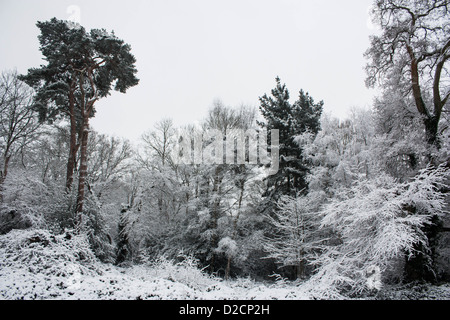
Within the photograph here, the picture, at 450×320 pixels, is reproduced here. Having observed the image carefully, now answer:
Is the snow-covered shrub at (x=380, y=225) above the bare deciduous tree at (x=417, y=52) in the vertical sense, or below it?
below

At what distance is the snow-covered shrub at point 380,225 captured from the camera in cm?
616

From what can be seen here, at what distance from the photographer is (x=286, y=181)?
1514 centimetres

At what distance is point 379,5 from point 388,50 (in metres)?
1.90

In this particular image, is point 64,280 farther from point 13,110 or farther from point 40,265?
point 13,110

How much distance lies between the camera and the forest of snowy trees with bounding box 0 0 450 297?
7191 mm

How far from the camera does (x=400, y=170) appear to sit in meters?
8.63

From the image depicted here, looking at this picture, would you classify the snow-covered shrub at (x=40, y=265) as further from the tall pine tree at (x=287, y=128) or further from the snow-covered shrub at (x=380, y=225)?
the tall pine tree at (x=287, y=128)

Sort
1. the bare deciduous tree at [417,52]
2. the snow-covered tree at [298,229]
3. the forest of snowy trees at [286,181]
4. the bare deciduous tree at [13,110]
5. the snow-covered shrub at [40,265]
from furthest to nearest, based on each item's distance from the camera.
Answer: the bare deciduous tree at [13,110] → the snow-covered tree at [298,229] → the bare deciduous tree at [417,52] → the forest of snowy trees at [286,181] → the snow-covered shrub at [40,265]

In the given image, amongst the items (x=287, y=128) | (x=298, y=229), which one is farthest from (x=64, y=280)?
(x=287, y=128)

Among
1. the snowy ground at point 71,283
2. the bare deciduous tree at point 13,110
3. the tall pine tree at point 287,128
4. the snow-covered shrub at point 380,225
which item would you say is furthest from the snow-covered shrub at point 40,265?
the tall pine tree at point 287,128

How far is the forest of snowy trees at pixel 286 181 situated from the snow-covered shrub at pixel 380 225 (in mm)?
54

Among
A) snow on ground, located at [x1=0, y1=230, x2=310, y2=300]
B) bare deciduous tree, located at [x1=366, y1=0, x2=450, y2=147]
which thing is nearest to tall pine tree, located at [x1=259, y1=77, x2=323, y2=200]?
bare deciduous tree, located at [x1=366, y1=0, x2=450, y2=147]
